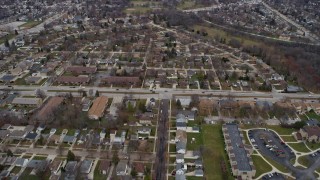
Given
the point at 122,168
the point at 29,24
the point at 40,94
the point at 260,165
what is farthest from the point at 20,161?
the point at 29,24

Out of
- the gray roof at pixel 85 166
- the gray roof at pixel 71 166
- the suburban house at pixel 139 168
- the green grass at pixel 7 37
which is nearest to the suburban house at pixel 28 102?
the gray roof at pixel 71 166

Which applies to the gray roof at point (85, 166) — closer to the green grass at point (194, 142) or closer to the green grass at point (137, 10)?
the green grass at point (194, 142)

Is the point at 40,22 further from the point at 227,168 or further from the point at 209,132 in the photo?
the point at 227,168

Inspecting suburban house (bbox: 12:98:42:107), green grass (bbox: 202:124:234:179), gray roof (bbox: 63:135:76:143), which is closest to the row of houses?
green grass (bbox: 202:124:234:179)

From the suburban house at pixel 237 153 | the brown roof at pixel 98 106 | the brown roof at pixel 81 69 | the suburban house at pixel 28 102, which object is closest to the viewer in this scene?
the suburban house at pixel 237 153

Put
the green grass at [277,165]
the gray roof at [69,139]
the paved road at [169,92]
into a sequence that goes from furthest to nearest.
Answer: the paved road at [169,92]
the gray roof at [69,139]
the green grass at [277,165]

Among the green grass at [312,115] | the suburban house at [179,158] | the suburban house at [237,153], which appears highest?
the suburban house at [237,153]

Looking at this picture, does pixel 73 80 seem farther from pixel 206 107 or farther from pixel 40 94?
pixel 206 107
